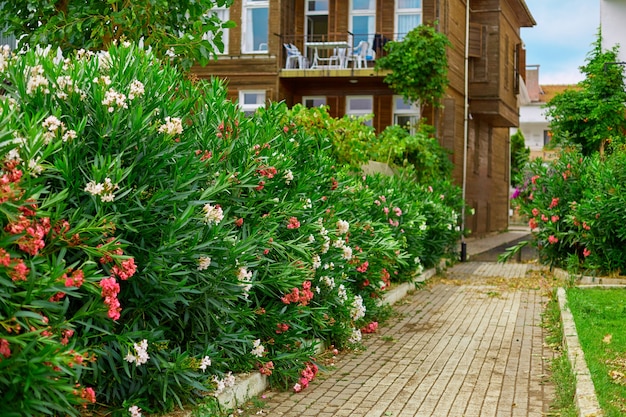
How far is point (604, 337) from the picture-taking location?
10.3 metres

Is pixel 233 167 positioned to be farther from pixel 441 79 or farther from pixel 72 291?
pixel 441 79

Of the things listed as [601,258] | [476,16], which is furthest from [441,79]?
[601,258]

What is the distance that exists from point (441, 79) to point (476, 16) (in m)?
9.17

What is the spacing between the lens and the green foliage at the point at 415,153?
23297 millimetres

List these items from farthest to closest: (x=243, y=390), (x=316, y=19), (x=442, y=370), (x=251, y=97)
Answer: (x=316, y=19)
(x=251, y=97)
(x=442, y=370)
(x=243, y=390)

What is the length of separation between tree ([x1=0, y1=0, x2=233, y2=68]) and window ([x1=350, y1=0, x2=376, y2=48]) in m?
19.0

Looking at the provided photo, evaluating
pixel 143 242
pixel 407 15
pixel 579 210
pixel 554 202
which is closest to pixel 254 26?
pixel 407 15

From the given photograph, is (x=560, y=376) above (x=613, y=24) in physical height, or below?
below

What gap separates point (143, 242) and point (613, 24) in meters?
25.0

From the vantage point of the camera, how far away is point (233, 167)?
26.7ft

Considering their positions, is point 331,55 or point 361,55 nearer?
point 361,55

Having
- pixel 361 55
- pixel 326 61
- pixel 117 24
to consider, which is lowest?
pixel 117 24

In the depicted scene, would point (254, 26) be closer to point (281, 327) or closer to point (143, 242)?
point (281, 327)

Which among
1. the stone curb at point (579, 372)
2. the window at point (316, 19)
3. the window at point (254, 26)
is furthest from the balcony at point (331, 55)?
the stone curb at point (579, 372)
